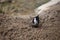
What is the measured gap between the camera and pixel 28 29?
6.15m

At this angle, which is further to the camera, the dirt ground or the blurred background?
the blurred background

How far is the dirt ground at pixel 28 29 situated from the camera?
568 centimetres

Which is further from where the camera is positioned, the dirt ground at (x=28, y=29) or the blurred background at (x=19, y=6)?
the blurred background at (x=19, y=6)

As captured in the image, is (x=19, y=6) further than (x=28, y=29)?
Yes

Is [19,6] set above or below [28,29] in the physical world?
above

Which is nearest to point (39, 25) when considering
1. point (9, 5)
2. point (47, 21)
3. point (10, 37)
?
point (47, 21)

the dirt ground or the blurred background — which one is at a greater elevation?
the blurred background

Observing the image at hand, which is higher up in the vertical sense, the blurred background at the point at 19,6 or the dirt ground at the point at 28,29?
the blurred background at the point at 19,6

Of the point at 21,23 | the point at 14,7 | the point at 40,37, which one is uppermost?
the point at 14,7

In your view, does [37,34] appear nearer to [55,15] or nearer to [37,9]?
[55,15]

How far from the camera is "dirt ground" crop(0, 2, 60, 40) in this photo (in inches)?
223

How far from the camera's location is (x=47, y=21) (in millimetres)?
6742

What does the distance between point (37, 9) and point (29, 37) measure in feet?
11.0

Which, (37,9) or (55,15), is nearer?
(55,15)
